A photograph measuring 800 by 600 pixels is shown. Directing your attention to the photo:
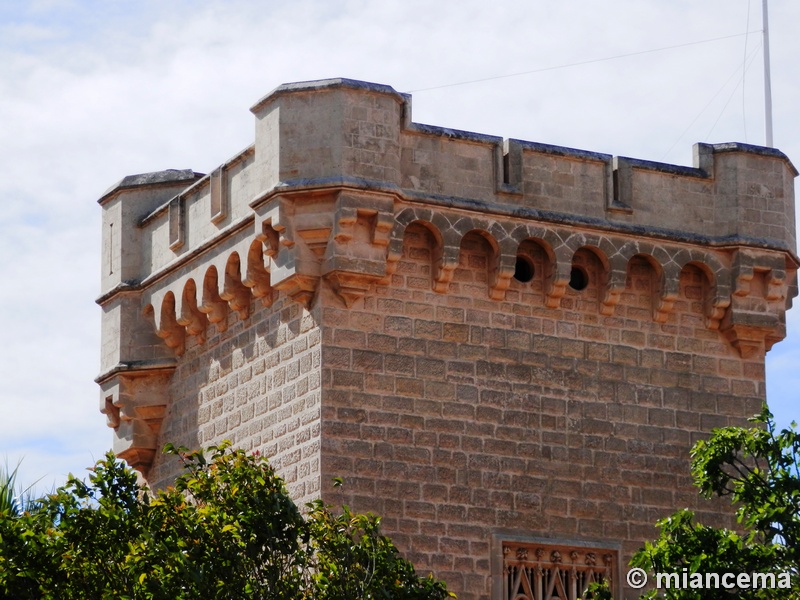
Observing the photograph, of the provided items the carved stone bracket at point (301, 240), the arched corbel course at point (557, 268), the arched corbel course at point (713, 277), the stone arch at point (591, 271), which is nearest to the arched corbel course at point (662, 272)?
the arched corbel course at point (713, 277)

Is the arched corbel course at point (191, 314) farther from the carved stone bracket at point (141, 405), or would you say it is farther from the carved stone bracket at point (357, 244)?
the carved stone bracket at point (357, 244)

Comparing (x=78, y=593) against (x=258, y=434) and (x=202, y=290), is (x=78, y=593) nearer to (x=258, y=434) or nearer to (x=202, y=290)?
(x=258, y=434)

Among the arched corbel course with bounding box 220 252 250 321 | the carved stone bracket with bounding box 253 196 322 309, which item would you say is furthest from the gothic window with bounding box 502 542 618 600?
the arched corbel course with bounding box 220 252 250 321

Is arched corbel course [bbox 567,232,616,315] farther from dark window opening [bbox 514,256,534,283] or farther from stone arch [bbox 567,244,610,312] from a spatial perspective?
dark window opening [bbox 514,256,534,283]

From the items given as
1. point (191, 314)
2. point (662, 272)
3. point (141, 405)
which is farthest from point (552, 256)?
point (141, 405)

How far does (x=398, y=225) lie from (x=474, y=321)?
4.18ft

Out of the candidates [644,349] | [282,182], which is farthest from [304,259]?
[644,349]

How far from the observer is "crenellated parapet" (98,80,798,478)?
20766 millimetres

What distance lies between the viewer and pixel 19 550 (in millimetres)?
19000

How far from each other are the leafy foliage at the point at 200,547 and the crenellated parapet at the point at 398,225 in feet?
9.30

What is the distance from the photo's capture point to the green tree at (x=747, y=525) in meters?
18.3

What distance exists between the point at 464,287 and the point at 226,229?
2521mm

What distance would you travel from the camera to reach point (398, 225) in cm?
2095

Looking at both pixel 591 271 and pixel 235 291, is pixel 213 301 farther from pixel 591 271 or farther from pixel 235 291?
pixel 591 271
